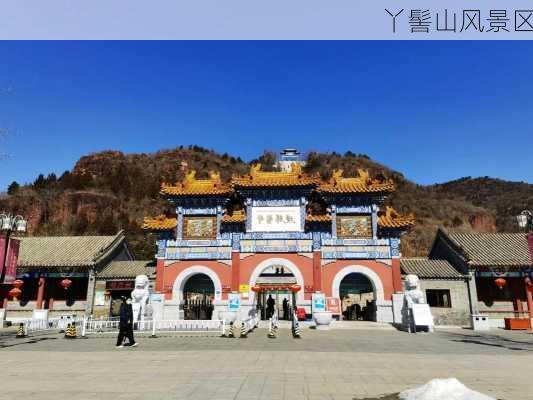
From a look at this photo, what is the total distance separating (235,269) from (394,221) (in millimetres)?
9101

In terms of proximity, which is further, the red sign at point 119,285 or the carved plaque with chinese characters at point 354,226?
the red sign at point 119,285

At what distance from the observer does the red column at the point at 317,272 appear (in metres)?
21.3

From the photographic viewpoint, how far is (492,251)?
23875mm

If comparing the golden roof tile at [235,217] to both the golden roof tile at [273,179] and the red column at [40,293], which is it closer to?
the golden roof tile at [273,179]

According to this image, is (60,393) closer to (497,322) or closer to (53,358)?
(53,358)

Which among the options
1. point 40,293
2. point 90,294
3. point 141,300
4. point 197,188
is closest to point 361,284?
point 197,188

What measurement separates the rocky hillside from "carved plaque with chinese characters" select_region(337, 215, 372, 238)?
23787 mm

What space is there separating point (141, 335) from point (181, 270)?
7.25 metres

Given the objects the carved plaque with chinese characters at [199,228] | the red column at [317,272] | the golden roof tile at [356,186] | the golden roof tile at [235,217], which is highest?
the golden roof tile at [356,186]

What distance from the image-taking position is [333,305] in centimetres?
2114

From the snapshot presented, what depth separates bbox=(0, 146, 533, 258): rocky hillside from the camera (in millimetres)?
59781

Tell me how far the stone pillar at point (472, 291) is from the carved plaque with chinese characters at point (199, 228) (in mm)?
14552

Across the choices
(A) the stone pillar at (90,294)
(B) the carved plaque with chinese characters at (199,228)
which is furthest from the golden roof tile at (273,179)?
(A) the stone pillar at (90,294)

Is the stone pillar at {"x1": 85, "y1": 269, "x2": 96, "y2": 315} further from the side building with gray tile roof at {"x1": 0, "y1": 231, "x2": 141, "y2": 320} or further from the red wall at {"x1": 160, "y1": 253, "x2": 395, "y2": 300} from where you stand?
the red wall at {"x1": 160, "y1": 253, "x2": 395, "y2": 300}
